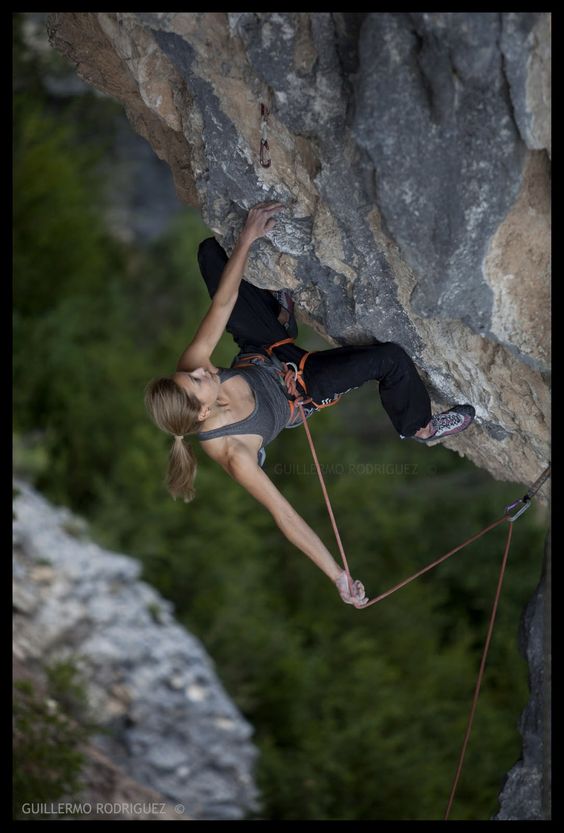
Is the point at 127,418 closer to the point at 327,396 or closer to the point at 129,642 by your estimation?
the point at 129,642

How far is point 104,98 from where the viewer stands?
11133mm

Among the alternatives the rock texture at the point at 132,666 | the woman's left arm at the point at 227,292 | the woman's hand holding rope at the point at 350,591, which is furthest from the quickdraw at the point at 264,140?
the rock texture at the point at 132,666

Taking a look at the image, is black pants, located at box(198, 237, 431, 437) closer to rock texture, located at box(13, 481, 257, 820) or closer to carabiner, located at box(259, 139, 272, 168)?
carabiner, located at box(259, 139, 272, 168)

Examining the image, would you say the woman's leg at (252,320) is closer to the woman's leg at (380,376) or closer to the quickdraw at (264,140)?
the woman's leg at (380,376)

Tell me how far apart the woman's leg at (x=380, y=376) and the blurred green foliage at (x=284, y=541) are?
4.12 m

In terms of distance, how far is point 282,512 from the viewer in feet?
11.6

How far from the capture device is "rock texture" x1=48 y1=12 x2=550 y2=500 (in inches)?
106

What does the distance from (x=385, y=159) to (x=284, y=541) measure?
754cm

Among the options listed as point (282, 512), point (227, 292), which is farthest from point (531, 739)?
point (227, 292)

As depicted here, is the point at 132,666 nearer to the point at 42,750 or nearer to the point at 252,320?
the point at 42,750

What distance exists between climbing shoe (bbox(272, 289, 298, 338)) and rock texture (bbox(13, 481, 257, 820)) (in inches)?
128

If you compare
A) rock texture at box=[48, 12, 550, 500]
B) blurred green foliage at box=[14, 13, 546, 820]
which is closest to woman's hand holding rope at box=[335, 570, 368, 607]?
rock texture at box=[48, 12, 550, 500]
